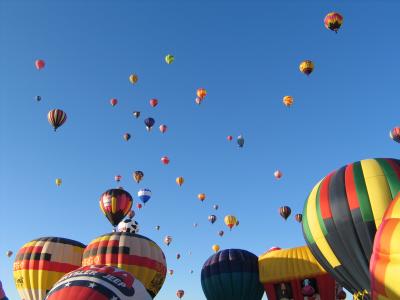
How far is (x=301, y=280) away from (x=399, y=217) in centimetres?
1070

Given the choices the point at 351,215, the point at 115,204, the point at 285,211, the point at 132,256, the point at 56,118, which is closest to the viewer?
the point at 351,215

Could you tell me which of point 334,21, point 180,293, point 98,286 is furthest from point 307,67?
point 180,293

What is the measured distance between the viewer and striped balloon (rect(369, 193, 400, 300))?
552cm

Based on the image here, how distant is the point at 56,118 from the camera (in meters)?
25.0

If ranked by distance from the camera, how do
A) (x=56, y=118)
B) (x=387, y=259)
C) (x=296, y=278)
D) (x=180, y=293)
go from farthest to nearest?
(x=180, y=293)
(x=56, y=118)
(x=296, y=278)
(x=387, y=259)

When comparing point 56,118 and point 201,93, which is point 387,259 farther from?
point 201,93

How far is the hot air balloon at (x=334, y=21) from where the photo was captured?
2345 cm

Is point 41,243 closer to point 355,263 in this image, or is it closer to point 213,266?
point 213,266

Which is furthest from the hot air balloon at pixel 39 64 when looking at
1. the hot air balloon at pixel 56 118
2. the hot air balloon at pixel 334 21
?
the hot air balloon at pixel 334 21

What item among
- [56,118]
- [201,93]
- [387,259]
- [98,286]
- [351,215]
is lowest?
[98,286]

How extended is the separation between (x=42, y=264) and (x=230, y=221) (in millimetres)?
16723

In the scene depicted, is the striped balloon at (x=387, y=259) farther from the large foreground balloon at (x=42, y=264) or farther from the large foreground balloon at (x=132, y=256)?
the large foreground balloon at (x=42, y=264)

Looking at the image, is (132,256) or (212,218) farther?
(212,218)

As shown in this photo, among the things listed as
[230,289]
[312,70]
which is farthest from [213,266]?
[312,70]
